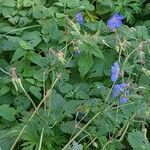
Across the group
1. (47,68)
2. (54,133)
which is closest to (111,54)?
(47,68)

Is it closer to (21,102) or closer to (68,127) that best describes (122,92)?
(68,127)

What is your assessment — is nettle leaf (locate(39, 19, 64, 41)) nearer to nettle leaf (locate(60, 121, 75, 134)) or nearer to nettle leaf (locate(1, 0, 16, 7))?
nettle leaf (locate(1, 0, 16, 7))

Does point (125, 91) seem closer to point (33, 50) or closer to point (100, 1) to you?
point (33, 50)

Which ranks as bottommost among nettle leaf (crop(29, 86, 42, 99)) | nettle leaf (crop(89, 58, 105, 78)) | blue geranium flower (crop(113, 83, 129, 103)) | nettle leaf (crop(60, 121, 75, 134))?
nettle leaf (crop(60, 121, 75, 134))


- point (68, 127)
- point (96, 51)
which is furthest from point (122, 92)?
point (96, 51)

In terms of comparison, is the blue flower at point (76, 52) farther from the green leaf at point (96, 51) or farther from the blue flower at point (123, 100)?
the blue flower at point (123, 100)

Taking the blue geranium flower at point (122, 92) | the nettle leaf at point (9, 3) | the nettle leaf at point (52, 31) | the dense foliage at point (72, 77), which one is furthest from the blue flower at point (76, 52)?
the nettle leaf at point (9, 3)

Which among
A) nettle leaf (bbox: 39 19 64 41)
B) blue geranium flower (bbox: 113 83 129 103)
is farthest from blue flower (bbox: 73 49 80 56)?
blue geranium flower (bbox: 113 83 129 103)
